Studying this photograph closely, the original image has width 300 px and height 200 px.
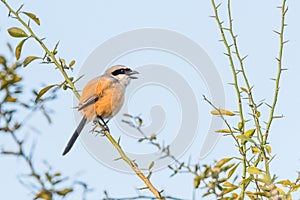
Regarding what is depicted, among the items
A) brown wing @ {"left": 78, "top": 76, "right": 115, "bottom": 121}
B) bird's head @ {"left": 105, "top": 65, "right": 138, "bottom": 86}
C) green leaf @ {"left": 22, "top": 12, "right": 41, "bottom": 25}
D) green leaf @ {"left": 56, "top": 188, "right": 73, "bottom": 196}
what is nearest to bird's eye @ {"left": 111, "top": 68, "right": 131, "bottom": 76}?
bird's head @ {"left": 105, "top": 65, "right": 138, "bottom": 86}

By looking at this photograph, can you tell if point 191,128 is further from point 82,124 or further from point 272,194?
point 82,124

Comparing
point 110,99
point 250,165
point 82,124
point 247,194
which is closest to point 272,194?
point 247,194

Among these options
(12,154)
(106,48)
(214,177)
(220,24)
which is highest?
(220,24)

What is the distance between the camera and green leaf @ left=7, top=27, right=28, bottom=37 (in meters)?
2.13

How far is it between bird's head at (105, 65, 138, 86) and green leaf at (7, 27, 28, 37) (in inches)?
112

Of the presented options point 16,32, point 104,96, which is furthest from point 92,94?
point 16,32

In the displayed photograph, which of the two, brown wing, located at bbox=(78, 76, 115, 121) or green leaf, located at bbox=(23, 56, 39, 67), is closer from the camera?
green leaf, located at bbox=(23, 56, 39, 67)

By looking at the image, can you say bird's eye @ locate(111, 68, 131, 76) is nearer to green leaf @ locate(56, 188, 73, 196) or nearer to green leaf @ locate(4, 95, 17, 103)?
green leaf @ locate(4, 95, 17, 103)

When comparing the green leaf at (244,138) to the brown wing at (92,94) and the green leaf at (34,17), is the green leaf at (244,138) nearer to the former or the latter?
the green leaf at (34,17)

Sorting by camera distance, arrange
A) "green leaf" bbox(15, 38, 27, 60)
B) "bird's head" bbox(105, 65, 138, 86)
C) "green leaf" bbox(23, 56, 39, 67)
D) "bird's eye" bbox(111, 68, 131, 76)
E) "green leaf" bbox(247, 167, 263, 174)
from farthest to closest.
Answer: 1. "bird's eye" bbox(111, 68, 131, 76)
2. "bird's head" bbox(105, 65, 138, 86)
3. "green leaf" bbox(23, 56, 39, 67)
4. "green leaf" bbox(15, 38, 27, 60)
5. "green leaf" bbox(247, 167, 263, 174)

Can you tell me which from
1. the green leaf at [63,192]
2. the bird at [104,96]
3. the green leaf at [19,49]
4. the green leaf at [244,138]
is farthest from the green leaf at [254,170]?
the bird at [104,96]

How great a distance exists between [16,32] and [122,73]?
3138mm

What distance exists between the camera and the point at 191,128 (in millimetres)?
2188

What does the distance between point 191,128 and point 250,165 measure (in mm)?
488
